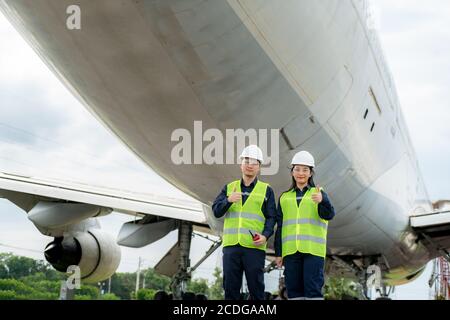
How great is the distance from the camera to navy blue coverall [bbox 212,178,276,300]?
3994 millimetres

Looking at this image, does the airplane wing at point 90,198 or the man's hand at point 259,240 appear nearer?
the man's hand at point 259,240

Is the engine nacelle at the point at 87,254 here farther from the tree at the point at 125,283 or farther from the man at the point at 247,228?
the tree at the point at 125,283

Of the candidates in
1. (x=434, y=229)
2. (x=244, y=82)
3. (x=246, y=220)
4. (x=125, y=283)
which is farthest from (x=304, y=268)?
(x=125, y=283)

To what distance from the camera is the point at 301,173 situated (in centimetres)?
409

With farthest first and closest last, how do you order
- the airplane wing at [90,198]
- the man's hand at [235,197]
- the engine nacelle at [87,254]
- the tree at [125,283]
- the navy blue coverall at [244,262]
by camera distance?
the tree at [125,283] → the engine nacelle at [87,254] → the airplane wing at [90,198] → the navy blue coverall at [244,262] → the man's hand at [235,197]

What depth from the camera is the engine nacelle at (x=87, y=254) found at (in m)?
10.5

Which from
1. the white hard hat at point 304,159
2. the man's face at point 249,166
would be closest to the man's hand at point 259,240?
the man's face at point 249,166

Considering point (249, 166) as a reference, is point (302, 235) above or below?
below

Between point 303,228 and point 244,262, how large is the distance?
450 mm
